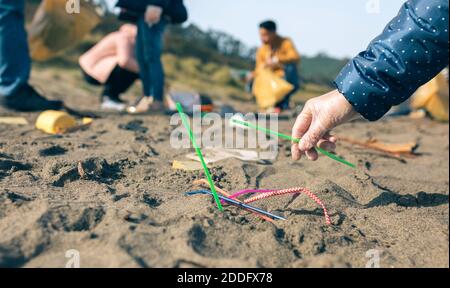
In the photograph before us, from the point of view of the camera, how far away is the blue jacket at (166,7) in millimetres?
3621

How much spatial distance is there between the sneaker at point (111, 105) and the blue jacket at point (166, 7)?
832 mm

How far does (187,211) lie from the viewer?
1.52 metres

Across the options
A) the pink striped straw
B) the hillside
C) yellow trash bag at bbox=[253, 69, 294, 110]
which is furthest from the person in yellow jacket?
the pink striped straw

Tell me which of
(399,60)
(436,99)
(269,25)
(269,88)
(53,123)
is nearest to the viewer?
(399,60)

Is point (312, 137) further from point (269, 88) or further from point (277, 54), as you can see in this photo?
point (277, 54)

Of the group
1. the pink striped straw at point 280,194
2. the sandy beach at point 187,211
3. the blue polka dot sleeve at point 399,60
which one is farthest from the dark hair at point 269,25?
the blue polka dot sleeve at point 399,60

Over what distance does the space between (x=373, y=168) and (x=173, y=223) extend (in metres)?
1.40

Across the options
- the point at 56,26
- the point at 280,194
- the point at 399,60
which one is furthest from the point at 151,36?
the point at 399,60

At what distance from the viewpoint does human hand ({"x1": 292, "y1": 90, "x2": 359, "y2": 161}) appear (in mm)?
1415

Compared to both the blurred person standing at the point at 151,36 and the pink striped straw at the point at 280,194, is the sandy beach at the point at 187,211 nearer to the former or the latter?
the pink striped straw at the point at 280,194

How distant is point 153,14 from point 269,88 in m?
1.82
